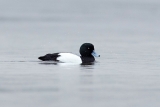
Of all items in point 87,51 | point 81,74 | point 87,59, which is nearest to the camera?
point 81,74

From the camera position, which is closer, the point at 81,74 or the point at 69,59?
the point at 81,74

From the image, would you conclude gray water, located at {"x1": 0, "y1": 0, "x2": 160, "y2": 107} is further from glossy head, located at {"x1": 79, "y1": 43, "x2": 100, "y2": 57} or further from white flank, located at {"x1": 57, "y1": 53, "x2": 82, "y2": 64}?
white flank, located at {"x1": 57, "y1": 53, "x2": 82, "y2": 64}

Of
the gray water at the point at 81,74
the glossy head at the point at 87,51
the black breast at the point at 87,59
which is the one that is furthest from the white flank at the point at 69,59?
the glossy head at the point at 87,51

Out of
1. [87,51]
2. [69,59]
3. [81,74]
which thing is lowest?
[81,74]

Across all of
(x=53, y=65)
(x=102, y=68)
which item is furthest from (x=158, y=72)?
(x=53, y=65)

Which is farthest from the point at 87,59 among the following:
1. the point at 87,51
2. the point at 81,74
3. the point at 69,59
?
the point at 81,74

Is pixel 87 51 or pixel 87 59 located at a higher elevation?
pixel 87 51

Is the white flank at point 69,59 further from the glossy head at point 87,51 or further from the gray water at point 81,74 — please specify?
the glossy head at point 87,51

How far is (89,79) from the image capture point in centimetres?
1412

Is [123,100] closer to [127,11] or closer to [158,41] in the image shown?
[158,41]

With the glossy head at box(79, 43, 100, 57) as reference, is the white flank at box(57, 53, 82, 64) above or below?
below

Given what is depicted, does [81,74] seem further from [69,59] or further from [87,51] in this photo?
[87,51]

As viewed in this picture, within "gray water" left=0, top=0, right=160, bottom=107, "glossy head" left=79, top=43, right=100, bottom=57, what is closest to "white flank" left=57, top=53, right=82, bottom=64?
"gray water" left=0, top=0, right=160, bottom=107

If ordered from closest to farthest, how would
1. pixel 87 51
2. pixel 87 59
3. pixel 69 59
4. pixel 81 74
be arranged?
pixel 81 74
pixel 69 59
pixel 87 59
pixel 87 51
